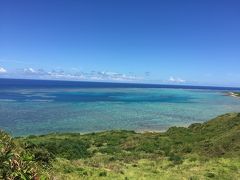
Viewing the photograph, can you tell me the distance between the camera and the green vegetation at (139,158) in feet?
68.3

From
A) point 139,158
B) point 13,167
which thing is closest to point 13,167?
point 13,167

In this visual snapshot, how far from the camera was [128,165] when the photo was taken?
1003 inches

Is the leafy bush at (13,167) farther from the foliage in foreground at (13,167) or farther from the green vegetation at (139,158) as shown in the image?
the green vegetation at (139,158)

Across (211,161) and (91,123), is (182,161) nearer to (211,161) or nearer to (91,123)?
(211,161)

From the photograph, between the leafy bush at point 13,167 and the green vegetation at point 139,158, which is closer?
the leafy bush at point 13,167

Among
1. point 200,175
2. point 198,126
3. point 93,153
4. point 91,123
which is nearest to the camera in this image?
point 200,175

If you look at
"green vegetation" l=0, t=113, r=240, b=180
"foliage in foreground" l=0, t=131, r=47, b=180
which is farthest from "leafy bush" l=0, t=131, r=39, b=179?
"green vegetation" l=0, t=113, r=240, b=180

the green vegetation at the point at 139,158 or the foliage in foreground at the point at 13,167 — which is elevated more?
the foliage in foreground at the point at 13,167

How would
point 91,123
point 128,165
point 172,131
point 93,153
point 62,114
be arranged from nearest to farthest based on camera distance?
point 128,165, point 93,153, point 172,131, point 91,123, point 62,114

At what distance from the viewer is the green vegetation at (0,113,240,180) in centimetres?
2081

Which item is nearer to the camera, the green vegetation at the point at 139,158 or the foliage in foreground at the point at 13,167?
the foliage in foreground at the point at 13,167

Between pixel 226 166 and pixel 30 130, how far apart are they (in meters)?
37.7

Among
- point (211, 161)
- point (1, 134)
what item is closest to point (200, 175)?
point (211, 161)

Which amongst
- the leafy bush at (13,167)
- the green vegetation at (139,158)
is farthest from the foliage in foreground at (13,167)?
the green vegetation at (139,158)
